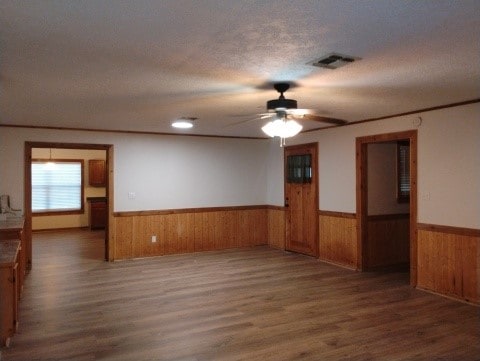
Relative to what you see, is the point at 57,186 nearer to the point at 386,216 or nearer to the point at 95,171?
the point at 95,171

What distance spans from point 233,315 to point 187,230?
11.2 feet

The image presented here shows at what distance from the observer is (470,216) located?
14.2ft

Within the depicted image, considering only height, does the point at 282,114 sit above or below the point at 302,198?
above

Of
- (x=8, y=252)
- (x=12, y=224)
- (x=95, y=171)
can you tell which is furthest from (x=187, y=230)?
(x=95, y=171)

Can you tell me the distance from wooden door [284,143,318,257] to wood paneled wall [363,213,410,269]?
99 cm

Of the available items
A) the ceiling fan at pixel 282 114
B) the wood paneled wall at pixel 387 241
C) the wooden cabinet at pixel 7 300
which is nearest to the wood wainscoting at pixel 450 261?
the wood paneled wall at pixel 387 241

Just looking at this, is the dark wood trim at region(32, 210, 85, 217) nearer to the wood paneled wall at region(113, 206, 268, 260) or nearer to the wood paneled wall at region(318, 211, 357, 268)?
the wood paneled wall at region(113, 206, 268, 260)

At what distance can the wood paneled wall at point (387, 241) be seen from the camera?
5.91m

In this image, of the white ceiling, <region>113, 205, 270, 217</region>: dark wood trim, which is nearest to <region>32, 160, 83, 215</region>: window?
<region>113, 205, 270, 217</region>: dark wood trim

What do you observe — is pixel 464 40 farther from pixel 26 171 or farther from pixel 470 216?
pixel 26 171

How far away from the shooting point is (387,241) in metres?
6.10

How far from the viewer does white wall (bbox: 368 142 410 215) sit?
5953 millimetres

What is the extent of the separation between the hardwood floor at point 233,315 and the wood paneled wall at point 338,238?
0.24 meters

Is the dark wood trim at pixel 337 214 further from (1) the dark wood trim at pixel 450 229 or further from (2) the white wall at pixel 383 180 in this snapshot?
(1) the dark wood trim at pixel 450 229
